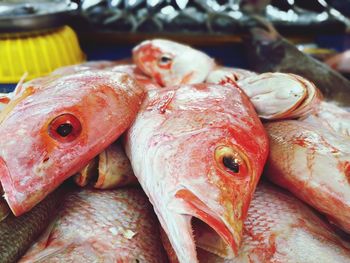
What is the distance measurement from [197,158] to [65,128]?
0.96ft

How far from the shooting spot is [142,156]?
95cm

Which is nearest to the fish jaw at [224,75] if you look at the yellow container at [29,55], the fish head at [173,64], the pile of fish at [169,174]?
the fish head at [173,64]

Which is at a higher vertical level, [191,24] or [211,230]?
[211,230]

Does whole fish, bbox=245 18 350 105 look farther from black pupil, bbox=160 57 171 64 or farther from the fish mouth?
the fish mouth

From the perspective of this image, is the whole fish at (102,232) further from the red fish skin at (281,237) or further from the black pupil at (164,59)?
the black pupil at (164,59)

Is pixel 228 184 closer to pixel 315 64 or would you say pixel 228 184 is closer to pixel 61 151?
pixel 61 151

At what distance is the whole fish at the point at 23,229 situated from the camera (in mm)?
926

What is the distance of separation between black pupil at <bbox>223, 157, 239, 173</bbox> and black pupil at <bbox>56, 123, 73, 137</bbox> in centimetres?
33

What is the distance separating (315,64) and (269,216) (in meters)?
1.25

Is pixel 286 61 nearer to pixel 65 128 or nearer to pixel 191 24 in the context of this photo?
pixel 191 24

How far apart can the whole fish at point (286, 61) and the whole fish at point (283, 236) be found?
37.6 inches

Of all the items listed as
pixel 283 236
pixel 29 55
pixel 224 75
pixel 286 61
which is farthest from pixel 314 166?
pixel 29 55

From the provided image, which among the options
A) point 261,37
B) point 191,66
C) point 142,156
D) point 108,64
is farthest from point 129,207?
point 261,37

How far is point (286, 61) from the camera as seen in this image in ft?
7.11
